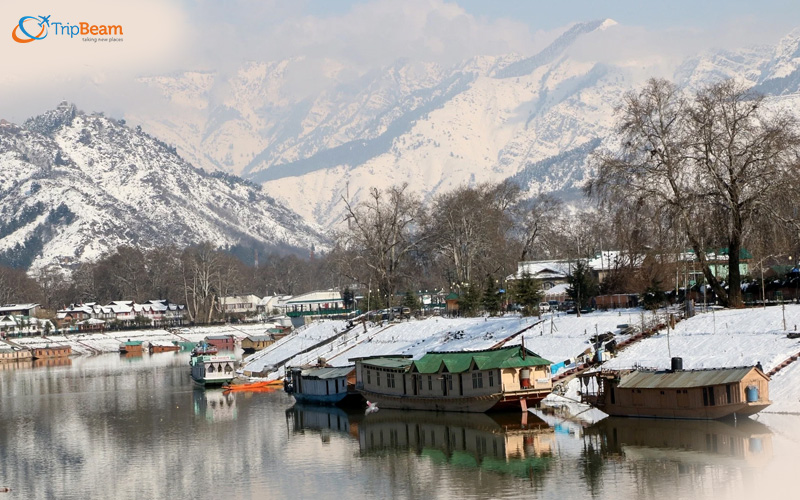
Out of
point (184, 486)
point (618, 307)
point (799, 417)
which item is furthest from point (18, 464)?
point (618, 307)

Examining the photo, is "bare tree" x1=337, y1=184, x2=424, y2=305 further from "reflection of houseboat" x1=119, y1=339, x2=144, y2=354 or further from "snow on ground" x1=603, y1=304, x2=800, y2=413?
"reflection of houseboat" x1=119, y1=339, x2=144, y2=354

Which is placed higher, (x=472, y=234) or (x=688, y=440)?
(x=472, y=234)

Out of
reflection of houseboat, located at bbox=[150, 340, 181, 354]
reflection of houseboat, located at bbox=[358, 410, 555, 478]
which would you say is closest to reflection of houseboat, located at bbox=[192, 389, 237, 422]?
reflection of houseboat, located at bbox=[358, 410, 555, 478]

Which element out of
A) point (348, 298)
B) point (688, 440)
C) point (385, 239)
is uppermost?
point (385, 239)

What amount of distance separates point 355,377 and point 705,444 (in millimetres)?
31213

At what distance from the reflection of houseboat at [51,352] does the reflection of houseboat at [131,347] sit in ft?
26.1

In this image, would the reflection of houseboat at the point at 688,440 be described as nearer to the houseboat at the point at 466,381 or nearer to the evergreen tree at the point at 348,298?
the houseboat at the point at 466,381

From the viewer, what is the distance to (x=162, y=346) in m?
183

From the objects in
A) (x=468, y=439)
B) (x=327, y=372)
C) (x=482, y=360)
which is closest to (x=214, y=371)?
(x=327, y=372)

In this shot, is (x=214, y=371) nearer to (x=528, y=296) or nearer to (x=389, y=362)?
(x=528, y=296)

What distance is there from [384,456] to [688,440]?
13998 mm

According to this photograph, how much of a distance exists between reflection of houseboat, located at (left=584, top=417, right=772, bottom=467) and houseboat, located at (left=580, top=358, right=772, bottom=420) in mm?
584

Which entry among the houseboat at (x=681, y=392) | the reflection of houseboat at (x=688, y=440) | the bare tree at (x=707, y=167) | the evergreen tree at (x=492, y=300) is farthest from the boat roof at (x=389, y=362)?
the evergreen tree at (x=492, y=300)

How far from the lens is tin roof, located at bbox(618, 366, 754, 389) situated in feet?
183
